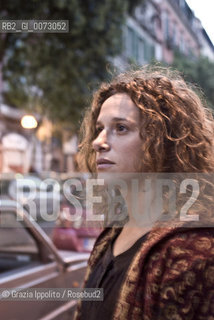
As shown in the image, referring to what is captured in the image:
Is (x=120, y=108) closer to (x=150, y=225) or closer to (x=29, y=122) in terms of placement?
(x=150, y=225)

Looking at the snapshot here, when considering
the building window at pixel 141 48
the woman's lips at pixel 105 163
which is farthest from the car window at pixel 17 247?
the building window at pixel 141 48

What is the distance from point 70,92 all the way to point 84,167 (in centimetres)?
747

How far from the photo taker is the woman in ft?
2.82

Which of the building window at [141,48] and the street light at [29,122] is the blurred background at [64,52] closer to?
the street light at [29,122]

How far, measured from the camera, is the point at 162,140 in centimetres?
107

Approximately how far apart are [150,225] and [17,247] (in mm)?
1837

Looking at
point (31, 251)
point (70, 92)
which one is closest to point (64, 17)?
point (70, 92)

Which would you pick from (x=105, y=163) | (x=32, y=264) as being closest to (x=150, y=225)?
(x=105, y=163)

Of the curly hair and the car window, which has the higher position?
the curly hair

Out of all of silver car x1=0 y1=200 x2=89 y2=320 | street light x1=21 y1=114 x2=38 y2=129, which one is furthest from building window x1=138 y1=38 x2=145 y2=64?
silver car x1=0 y1=200 x2=89 y2=320

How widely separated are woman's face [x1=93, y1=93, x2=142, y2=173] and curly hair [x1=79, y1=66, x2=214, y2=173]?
2 centimetres

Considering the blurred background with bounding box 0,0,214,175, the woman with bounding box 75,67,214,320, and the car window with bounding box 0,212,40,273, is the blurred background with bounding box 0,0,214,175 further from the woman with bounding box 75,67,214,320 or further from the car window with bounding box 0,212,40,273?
the woman with bounding box 75,67,214,320

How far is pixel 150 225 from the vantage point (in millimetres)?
1068

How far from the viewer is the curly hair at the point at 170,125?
1055mm
